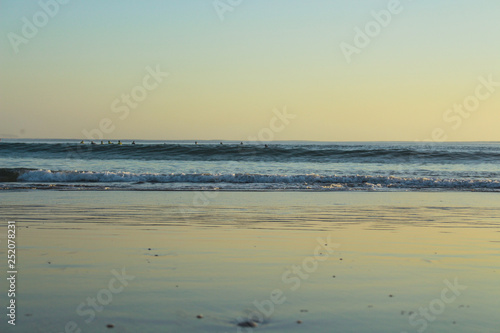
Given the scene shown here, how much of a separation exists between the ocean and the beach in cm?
818

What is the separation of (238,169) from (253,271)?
23594mm

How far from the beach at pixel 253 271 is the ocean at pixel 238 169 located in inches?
322

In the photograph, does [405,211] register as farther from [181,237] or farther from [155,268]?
[155,268]

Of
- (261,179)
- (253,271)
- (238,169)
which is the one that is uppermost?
(238,169)

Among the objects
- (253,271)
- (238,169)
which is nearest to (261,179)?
(238,169)

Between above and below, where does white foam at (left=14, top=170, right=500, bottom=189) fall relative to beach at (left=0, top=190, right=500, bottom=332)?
above

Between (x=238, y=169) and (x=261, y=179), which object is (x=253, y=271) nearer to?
(x=261, y=179)

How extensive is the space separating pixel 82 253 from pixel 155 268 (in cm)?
127

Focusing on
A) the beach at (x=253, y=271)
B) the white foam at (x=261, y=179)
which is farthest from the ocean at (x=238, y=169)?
Answer: the beach at (x=253, y=271)

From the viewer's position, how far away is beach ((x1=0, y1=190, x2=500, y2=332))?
390cm

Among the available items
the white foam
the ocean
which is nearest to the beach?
the ocean

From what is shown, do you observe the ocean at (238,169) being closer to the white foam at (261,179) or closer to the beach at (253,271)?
the white foam at (261,179)

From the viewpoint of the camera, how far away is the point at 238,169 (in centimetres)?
2895

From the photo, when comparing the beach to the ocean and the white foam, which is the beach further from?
the white foam
